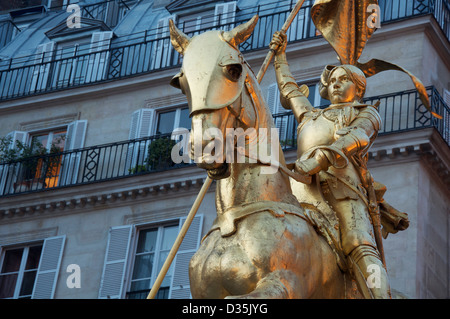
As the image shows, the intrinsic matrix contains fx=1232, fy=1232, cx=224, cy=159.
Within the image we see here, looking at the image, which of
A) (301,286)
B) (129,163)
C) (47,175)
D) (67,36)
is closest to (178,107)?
(129,163)

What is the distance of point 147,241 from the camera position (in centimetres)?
2400

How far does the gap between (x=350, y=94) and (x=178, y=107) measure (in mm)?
17011

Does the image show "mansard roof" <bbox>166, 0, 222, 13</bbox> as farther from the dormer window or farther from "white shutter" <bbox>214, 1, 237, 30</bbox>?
"white shutter" <bbox>214, 1, 237, 30</bbox>

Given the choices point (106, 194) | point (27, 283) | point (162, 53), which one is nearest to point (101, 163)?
point (106, 194)

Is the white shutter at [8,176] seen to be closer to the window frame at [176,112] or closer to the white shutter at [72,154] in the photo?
the white shutter at [72,154]

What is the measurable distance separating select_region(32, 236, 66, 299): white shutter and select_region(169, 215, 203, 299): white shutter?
2881 mm

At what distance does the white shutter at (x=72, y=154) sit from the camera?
2566cm

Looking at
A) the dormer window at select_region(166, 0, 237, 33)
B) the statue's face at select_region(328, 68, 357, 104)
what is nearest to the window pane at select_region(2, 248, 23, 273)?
the dormer window at select_region(166, 0, 237, 33)

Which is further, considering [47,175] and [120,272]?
[47,175]

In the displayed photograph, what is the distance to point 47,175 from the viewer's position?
26.0 m

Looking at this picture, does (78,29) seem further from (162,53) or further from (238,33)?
(238,33)

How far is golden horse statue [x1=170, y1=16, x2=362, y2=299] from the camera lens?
6.76 meters

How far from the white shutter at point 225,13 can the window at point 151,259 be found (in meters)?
4.92

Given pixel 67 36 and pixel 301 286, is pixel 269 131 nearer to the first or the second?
pixel 301 286
